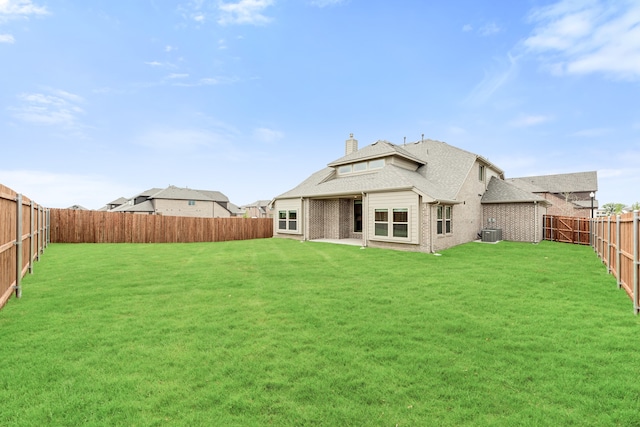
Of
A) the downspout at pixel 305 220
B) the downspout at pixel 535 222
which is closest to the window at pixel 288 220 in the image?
the downspout at pixel 305 220

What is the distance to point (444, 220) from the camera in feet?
49.7

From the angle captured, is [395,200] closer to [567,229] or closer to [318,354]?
[318,354]

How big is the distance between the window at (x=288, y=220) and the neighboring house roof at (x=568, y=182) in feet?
135

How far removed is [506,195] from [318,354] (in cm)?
2127

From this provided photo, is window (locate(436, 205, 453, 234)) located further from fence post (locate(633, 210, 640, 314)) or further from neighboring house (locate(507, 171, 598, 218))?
neighboring house (locate(507, 171, 598, 218))

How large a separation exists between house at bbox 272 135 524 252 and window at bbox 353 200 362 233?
0.11 ft

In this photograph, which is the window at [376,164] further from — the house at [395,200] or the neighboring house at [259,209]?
the neighboring house at [259,209]

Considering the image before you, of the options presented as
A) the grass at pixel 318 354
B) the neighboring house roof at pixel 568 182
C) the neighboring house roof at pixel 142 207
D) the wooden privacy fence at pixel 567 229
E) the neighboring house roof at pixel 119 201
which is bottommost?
the grass at pixel 318 354

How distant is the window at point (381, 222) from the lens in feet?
48.1

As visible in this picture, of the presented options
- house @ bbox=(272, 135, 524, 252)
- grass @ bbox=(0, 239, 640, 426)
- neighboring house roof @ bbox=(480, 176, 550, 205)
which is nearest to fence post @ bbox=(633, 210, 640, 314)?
grass @ bbox=(0, 239, 640, 426)

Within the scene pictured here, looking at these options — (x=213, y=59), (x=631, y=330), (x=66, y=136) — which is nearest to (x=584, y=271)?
(x=631, y=330)

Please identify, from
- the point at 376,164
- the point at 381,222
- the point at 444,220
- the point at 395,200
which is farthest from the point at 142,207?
the point at 444,220

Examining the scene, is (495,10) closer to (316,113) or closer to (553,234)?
(553,234)

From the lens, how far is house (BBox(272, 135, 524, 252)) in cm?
1381
